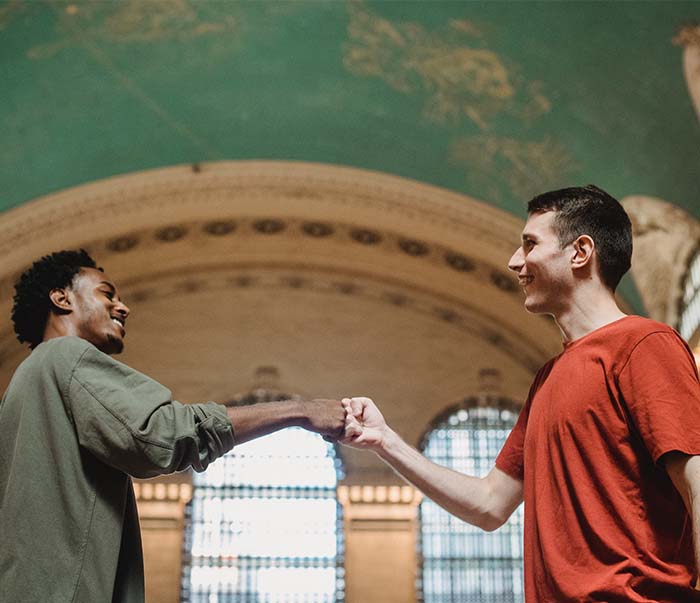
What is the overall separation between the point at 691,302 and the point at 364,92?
4816 mm

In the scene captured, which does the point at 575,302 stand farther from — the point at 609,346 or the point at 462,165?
the point at 462,165

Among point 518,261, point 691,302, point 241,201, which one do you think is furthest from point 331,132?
point 518,261

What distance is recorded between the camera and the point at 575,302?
354 centimetres

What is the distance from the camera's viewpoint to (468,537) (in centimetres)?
1669

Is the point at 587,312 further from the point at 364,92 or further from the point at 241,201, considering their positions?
the point at 241,201

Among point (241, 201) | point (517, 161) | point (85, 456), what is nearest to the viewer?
point (85, 456)

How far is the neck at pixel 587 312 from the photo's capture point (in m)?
3.50

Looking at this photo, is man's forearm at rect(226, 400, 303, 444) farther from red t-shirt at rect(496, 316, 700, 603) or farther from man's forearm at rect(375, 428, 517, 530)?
red t-shirt at rect(496, 316, 700, 603)

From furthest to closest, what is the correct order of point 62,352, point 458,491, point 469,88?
point 469,88 → point 458,491 → point 62,352

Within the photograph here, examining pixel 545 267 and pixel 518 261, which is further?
pixel 518 261

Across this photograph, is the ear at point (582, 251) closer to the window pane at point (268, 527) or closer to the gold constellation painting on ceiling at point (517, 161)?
the gold constellation painting on ceiling at point (517, 161)

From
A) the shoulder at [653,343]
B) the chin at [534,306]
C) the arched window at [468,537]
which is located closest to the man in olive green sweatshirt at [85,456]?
the chin at [534,306]

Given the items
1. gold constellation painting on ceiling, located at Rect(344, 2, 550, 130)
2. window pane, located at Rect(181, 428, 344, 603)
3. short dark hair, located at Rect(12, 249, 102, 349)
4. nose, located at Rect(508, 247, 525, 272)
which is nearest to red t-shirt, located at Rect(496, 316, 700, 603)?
nose, located at Rect(508, 247, 525, 272)

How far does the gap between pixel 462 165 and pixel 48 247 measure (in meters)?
5.68
